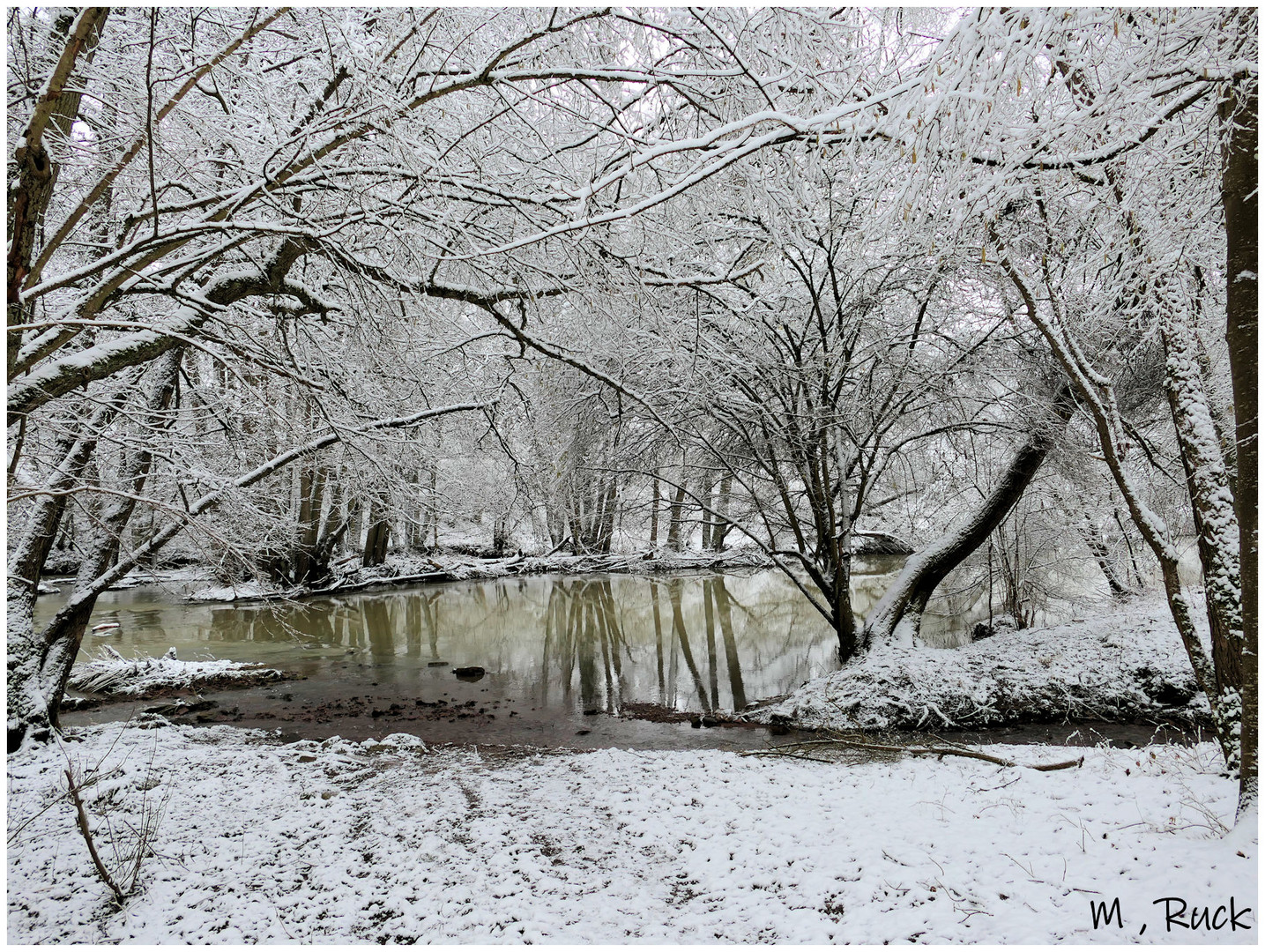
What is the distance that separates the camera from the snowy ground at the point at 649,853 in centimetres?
307

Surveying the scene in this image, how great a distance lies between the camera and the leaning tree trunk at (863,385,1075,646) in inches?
372

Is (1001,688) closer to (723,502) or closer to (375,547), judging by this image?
(723,502)

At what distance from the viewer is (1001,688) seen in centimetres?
791

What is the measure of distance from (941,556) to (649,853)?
738 cm

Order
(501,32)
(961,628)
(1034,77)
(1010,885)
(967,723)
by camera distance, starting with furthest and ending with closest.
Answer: (961,628) < (967,723) < (501,32) < (1034,77) < (1010,885)

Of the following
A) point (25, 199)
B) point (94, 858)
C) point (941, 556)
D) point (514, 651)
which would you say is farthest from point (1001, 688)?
point (25, 199)

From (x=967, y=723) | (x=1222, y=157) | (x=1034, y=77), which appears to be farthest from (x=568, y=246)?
(x=967, y=723)

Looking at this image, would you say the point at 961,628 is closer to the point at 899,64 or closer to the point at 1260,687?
the point at 1260,687

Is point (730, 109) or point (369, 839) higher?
point (730, 109)

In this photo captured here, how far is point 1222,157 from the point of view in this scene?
10.8 ft

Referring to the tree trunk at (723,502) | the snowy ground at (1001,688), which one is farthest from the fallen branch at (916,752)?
the tree trunk at (723,502)

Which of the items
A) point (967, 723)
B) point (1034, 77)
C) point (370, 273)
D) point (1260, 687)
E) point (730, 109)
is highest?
point (730, 109)

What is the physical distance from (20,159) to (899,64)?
15.3 ft

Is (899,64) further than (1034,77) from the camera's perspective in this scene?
Yes
